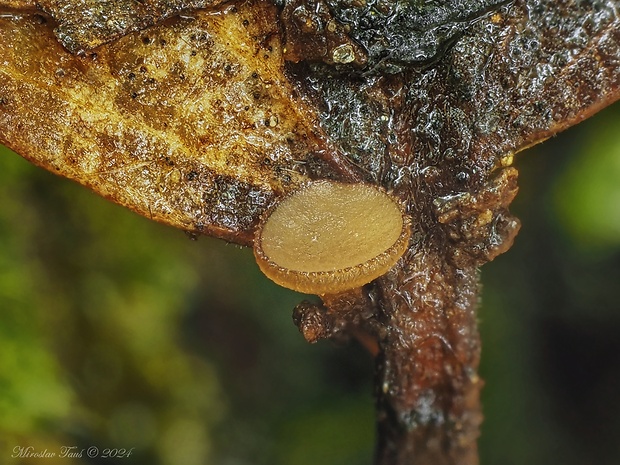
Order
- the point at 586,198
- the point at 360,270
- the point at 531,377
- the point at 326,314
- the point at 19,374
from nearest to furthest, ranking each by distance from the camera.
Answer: the point at 360,270, the point at 326,314, the point at 586,198, the point at 19,374, the point at 531,377

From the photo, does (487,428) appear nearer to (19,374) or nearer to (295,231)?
(295,231)

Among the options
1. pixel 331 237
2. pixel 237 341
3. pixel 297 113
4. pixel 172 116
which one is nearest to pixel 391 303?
pixel 331 237

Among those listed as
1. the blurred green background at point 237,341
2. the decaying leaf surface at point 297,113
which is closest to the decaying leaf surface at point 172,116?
the decaying leaf surface at point 297,113

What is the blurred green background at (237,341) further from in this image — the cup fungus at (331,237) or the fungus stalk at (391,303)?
the cup fungus at (331,237)

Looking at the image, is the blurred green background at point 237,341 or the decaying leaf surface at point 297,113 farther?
the blurred green background at point 237,341

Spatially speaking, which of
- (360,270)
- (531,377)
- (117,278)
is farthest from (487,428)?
(117,278)

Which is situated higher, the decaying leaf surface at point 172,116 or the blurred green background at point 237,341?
the decaying leaf surface at point 172,116

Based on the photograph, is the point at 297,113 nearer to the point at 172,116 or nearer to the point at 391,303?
the point at 172,116

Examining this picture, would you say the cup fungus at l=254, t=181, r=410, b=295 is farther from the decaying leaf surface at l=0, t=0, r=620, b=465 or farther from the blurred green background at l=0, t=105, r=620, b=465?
the blurred green background at l=0, t=105, r=620, b=465
